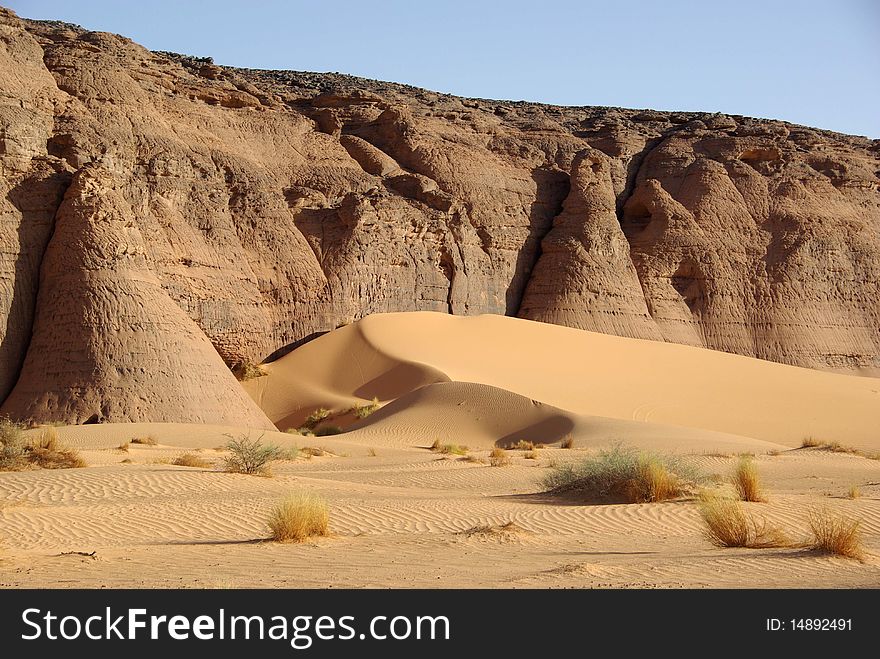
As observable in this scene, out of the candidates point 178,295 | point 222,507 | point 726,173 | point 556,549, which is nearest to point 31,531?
point 222,507

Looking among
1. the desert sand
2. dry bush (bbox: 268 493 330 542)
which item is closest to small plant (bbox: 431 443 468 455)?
the desert sand

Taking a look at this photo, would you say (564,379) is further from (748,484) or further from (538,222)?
(748,484)

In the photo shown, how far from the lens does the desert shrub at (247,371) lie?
29.4 metres

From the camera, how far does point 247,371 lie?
96.3ft

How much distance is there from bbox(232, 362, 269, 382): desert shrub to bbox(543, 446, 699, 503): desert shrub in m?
17.2

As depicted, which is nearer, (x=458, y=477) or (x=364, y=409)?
(x=458, y=477)

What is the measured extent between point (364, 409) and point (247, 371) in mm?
3908

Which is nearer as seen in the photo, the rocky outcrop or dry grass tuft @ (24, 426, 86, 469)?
dry grass tuft @ (24, 426, 86, 469)

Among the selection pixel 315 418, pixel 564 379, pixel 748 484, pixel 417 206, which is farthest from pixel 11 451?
pixel 417 206

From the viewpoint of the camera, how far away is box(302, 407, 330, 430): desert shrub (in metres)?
27.9

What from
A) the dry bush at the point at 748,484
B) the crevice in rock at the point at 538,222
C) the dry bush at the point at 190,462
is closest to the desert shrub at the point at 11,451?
the dry bush at the point at 190,462

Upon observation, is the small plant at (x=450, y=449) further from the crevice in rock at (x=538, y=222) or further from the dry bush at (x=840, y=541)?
the crevice in rock at (x=538, y=222)

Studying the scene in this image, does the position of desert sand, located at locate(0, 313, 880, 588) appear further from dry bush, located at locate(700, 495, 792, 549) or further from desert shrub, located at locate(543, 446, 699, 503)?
desert shrub, located at locate(543, 446, 699, 503)

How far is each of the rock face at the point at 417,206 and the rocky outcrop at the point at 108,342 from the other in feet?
0.69
